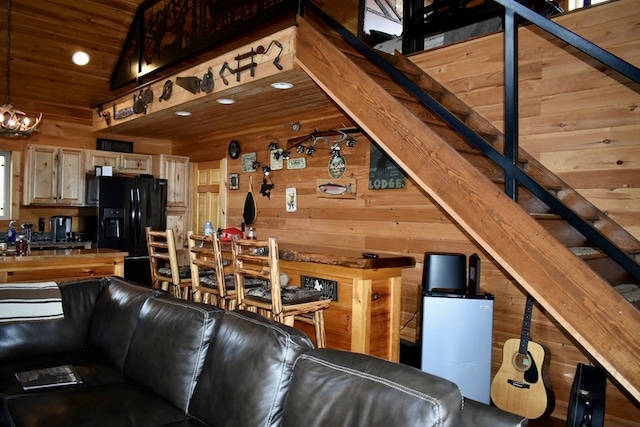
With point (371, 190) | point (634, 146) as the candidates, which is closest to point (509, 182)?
point (634, 146)

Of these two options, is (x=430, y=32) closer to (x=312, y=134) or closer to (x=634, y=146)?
(x=312, y=134)

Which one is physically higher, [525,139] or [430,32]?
[430,32]

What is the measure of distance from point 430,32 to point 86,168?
4632 millimetres

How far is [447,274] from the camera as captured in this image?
3422 mm

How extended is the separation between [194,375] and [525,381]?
210 centimetres

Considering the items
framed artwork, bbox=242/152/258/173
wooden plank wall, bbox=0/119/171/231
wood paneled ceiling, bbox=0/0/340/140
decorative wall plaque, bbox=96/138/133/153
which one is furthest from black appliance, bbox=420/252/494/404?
wooden plank wall, bbox=0/119/171/231

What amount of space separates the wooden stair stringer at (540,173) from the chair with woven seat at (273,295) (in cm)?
171

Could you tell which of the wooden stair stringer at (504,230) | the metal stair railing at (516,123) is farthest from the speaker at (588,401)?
the metal stair railing at (516,123)

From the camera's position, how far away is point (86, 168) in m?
6.43

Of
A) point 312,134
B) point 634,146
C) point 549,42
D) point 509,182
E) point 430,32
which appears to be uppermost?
point 430,32

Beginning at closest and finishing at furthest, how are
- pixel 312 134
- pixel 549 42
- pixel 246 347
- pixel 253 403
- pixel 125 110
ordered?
pixel 253 403 < pixel 246 347 < pixel 549 42 < pixel 312 134 < pixel 125 110

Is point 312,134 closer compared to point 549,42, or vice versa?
point 549,42

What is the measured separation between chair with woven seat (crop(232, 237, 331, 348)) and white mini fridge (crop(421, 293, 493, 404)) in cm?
74

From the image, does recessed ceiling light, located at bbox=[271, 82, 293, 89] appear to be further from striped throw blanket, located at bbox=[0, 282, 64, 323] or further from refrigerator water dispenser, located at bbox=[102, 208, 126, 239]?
refrigerator water dispenser, located at bbox=[102, 208, 126, 239]
